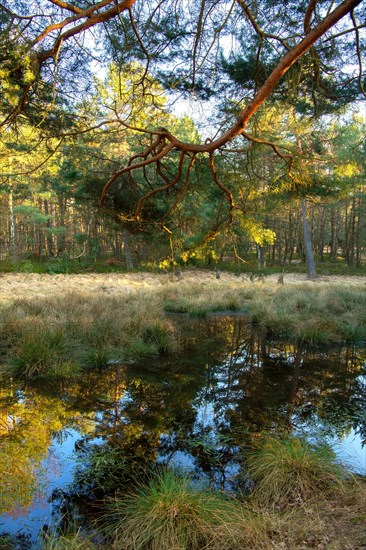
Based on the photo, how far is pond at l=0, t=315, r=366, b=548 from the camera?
11.9ft

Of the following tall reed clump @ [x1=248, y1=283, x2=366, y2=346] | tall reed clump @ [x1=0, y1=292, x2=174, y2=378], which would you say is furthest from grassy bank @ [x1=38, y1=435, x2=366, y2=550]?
tall reed clump @ [x1=248, y1=283, x2=366, y2=346]

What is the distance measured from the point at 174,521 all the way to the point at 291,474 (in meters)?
1.24

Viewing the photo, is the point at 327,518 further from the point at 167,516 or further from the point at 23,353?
the point at 23,353

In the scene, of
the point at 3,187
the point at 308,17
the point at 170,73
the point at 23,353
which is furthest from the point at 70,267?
the point at 308,17

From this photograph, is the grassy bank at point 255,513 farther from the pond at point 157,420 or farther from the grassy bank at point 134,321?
the grassy bank at point 134,321

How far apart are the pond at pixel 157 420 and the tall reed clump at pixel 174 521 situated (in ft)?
1.77

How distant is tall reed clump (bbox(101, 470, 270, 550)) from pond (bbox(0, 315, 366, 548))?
539 millimetres

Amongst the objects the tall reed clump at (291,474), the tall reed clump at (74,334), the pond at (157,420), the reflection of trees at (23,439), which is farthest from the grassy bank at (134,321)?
the tall reed clump at (291,474)

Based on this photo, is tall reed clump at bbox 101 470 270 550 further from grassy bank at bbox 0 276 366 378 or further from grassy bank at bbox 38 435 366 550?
grassy bank at bbox 0 276 366 378

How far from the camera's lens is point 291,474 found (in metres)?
3.45

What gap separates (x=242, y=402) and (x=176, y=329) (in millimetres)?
4822

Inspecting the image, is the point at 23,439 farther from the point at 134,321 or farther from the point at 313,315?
the point at 313,315

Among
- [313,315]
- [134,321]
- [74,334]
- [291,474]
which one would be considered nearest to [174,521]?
[291,474]

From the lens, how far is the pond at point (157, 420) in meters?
3.62
